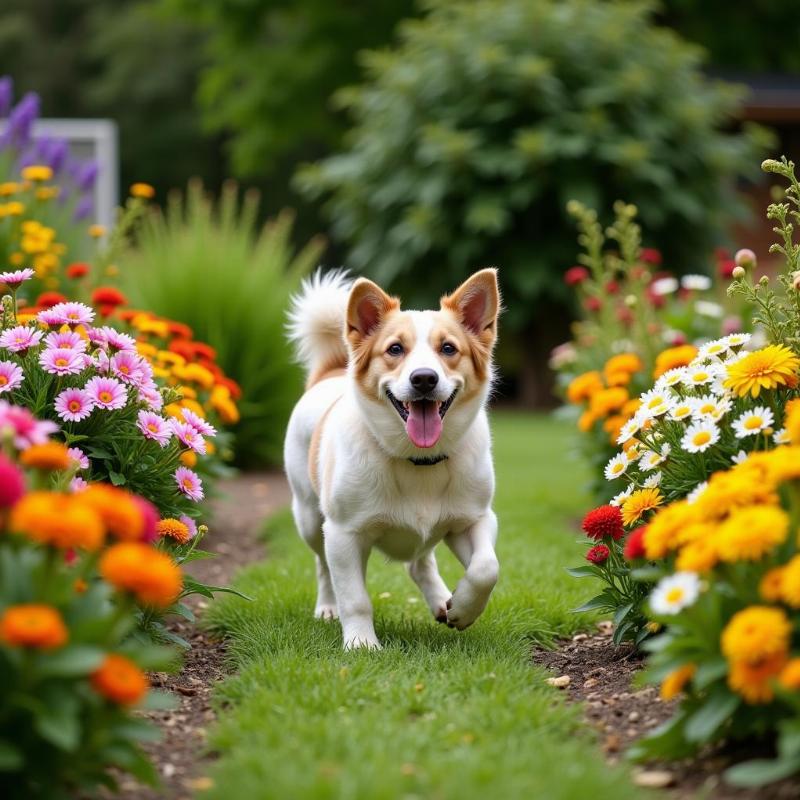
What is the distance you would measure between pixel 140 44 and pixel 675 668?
3155 centimetres

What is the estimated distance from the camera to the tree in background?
1547cm

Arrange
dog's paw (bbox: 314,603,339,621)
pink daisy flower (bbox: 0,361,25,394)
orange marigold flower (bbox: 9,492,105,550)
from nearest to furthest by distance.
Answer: orange marigold flower (bbox: 9,492,105,550), pink daisy flower (bbox: 0,361,25,394), dog's paw (bbox: 314,603,339,621)

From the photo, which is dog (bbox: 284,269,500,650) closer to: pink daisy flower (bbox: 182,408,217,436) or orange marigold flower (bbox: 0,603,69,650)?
pink daisy flower (bbox: 182,408,217,436)

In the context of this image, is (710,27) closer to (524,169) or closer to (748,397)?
(524,169)

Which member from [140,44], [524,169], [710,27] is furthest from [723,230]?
[140,44]

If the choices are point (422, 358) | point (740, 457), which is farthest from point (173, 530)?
point (740, 457)

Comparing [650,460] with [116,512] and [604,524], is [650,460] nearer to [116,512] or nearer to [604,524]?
[604,524]

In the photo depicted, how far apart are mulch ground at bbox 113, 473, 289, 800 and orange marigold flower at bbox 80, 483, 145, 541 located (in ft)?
2.23

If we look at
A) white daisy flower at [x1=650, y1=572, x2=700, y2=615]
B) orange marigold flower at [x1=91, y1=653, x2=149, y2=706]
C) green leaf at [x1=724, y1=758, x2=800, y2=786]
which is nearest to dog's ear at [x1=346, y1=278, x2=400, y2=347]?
white daisy flower at [x1=650, y1=572, x2=700, y2=615]

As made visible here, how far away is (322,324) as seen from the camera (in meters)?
5.59

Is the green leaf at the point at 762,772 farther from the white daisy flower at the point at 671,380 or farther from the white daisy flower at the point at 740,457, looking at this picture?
the white daisy flower at the point at 671,380

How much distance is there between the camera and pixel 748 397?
4047 mm

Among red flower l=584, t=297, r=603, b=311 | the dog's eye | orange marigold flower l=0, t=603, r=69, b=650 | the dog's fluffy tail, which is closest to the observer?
orange marigold flower l=0, t=603, r=69, b=650

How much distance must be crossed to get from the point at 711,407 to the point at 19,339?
7.97 ft
